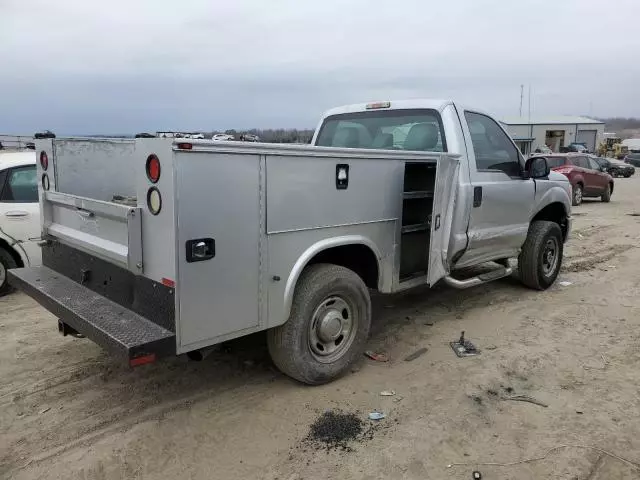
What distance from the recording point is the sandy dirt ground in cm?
307

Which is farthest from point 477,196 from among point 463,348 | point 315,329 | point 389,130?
point 315,329

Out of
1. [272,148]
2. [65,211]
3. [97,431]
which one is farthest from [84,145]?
[97,431]

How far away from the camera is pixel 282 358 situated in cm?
374

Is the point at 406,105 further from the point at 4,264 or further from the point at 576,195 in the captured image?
the point at 576,195

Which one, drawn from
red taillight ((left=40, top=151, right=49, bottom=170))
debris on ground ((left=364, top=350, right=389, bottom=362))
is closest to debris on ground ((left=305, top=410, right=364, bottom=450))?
debris on ground ((left=364, top=350, right=389, bottom=362))

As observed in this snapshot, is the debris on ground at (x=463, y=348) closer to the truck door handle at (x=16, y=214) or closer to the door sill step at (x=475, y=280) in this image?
the door sill step at (x=475, y=280)

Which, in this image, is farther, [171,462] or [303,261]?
[303,261]

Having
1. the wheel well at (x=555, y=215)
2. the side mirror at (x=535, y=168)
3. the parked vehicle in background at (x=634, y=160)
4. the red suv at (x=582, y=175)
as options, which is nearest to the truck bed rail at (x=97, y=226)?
the side mirror at (x=535, y=168)

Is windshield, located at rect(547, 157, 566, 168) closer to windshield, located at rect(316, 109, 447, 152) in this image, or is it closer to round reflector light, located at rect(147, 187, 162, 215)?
windshield, located at rect(316, 109, 447, 152)

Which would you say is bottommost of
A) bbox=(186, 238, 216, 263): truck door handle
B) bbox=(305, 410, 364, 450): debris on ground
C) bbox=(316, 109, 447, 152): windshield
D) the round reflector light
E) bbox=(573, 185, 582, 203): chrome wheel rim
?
bbox=(305, 410, 364, 450): debris on ground

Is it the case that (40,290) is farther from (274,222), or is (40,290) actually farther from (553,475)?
(553,475)

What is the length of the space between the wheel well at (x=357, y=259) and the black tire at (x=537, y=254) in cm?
286

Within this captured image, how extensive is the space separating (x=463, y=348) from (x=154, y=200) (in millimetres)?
3084

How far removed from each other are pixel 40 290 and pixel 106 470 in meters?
1.41
